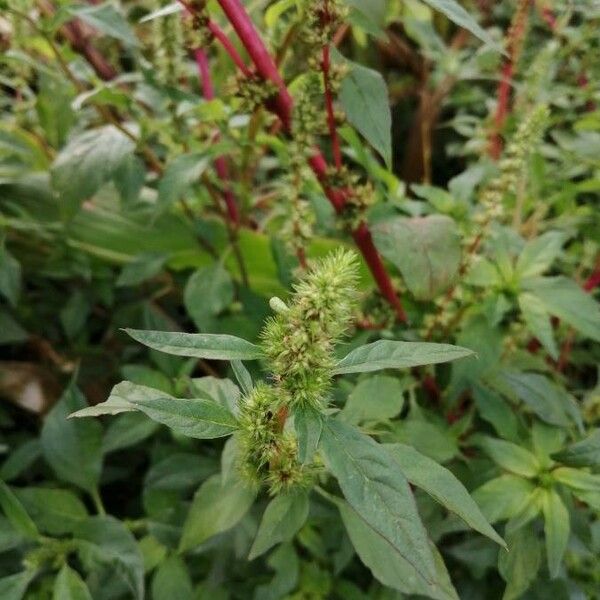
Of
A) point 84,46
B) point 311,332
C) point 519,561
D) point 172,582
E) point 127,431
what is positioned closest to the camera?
point 311,332

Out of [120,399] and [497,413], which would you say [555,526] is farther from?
[120,399]

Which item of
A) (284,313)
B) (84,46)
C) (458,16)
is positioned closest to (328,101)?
(458,16)

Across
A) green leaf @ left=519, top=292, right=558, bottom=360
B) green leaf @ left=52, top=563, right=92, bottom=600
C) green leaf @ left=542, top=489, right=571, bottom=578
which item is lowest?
green leaf @ left=542, top=489, right=571, bottom=578

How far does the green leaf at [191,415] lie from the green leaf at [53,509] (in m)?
0.37

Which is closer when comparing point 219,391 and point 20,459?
point 219,391

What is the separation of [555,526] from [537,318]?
0.71 feet

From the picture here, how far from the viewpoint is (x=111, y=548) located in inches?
26.5

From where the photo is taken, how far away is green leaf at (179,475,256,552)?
1.99 feet

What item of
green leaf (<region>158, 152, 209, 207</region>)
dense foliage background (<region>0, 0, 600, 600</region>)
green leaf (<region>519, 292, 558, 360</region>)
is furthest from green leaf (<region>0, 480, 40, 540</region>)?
green leaf (<region>519, 292, 558, 360</region>)

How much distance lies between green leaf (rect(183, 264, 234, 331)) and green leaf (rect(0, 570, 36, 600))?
1.16 ft

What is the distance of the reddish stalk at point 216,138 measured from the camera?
87 centimetres

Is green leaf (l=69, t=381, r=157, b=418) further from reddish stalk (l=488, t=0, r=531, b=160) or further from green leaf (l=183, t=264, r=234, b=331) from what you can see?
reddish stalk (l=488, t=0, r=531, b=160)

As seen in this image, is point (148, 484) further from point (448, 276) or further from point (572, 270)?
point (572, 270)

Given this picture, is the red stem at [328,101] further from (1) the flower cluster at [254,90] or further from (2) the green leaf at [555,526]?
(2) the green leaf at [555,526]
